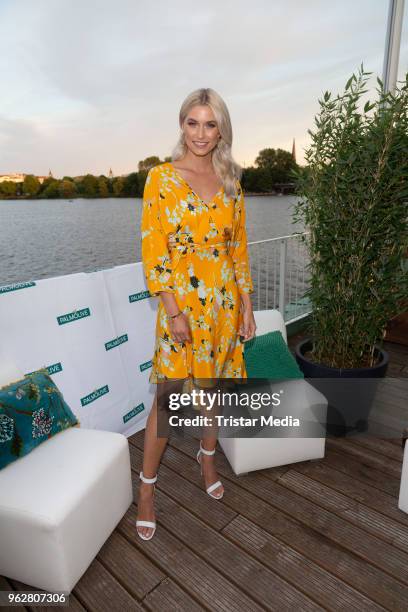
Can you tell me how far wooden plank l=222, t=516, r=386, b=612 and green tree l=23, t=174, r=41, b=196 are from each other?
14.1ft

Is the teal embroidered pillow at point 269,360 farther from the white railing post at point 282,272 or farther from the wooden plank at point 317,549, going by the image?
the white railing post at point 282,272

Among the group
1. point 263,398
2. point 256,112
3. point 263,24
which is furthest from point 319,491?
point 256,112

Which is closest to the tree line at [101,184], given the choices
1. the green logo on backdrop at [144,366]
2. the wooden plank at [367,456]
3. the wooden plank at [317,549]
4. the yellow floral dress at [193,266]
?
the green logo on backdrop at [144,366]

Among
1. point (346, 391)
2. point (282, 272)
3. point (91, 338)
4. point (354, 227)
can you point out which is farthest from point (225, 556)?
point (282, 272)

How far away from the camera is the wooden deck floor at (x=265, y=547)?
137 cm

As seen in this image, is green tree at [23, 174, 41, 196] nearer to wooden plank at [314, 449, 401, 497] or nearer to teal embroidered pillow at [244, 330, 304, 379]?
teal embroidered pillow at [244, 330, 304, 379]

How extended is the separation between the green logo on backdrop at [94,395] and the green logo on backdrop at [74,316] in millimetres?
474

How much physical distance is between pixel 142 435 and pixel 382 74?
4043mm

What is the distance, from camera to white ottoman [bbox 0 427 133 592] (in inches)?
51.3

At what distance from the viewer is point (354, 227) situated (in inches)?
85.4

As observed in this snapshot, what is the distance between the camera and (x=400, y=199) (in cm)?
217

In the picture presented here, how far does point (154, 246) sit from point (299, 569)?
1.39 m

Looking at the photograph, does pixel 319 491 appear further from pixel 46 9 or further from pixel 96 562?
pixel 46 9

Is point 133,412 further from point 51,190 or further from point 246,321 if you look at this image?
point 51,190
